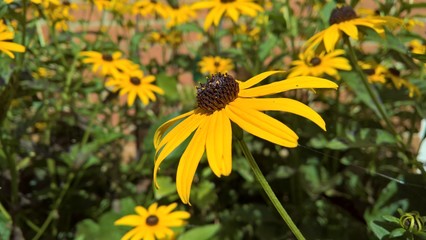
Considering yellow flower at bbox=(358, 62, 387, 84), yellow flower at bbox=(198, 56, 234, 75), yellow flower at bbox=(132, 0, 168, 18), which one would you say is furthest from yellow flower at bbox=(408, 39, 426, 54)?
yellow flower at bbox=(132, 0, 168, 18)

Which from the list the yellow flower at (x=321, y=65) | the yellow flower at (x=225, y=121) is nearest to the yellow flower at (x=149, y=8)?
the yellow flower at (x=321, y=65)

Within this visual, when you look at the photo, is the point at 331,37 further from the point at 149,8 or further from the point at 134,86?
the point at 149,8

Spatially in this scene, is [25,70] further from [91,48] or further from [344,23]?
[344,23]

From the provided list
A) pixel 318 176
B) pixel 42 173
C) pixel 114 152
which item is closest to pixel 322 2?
pixel 318 176

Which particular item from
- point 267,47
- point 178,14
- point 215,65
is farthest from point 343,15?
point 178,14

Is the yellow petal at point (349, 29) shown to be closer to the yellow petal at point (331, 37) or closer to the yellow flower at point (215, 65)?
the yellow petal at point (331, 37)

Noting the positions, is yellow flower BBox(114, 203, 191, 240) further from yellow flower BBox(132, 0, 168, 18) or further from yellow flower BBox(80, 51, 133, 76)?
yellow flower BBox(132, 0, 168, 18)

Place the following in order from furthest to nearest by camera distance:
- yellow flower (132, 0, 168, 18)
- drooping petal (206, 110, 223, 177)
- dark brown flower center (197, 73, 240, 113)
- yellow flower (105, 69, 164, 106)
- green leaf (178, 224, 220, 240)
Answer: yellow flower (132, 0, 168, 18) → yellow flower (105, 69, 164, 106) → green leaf (178, 224, 220, 240) → dark brown flower center (197, 73, 240, 113) → drooping petal (206, 110, 223, 177)
